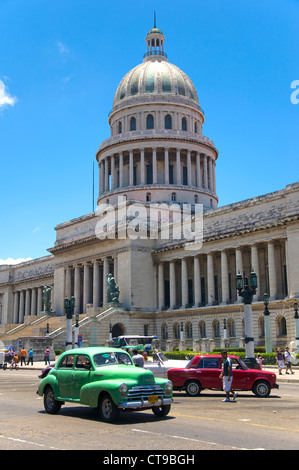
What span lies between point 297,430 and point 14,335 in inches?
2313

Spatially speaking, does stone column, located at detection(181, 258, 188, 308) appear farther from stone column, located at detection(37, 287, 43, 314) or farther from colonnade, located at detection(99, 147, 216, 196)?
stone column, located at detection(37, 287, 43, 314)

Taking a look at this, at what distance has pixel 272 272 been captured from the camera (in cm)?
5047

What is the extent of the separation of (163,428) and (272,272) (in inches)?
1556

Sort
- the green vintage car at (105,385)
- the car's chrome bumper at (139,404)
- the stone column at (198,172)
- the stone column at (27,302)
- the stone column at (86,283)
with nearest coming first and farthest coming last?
the car's chrome bumper at (139,404), the green vintage car at (105,385), the stone column at (86,283), the stone column at (198,172), the stone column at (27,302)

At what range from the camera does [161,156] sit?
79250 millimetres

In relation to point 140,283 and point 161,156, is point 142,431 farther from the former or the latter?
point 161,156

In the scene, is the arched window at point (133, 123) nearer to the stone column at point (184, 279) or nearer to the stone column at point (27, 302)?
the stone column at point (184, 279)

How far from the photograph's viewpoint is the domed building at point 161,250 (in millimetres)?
51688

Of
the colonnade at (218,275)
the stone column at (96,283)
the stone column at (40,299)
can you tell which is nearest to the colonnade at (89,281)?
the stone column at (96,283)

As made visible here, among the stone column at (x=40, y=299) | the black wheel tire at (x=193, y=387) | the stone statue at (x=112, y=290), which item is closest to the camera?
the black wheel tire at (x=193, y=387)

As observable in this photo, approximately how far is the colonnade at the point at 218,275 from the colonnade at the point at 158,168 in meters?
17.4

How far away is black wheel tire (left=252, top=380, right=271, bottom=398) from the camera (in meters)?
20.5

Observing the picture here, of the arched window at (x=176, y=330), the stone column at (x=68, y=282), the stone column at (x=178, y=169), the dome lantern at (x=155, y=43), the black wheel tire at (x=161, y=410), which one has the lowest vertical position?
the black wheel tire at (x=161, y=410)

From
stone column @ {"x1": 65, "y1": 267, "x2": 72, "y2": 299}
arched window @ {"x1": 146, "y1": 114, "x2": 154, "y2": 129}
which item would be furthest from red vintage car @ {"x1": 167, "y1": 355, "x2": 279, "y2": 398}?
arched window @ {"x1": 146, "y1": 114, "x2": 154, "y2": 129}
